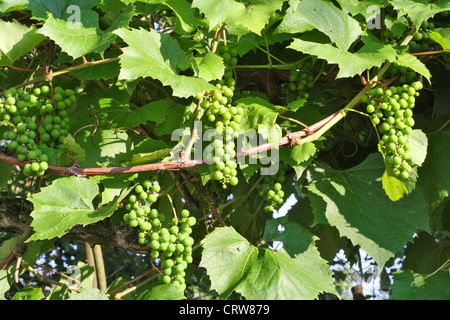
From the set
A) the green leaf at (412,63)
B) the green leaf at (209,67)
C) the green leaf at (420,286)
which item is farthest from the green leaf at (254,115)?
the green leaf at (420,286)

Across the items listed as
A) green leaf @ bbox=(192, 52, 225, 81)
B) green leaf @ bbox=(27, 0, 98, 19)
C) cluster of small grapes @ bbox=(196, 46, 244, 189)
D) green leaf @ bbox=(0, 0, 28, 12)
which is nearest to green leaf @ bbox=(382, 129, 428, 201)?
cluster of small grapes @ bbox=(196, 46, 244, 189)

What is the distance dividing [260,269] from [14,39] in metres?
1.15

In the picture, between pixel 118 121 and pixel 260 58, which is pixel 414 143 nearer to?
pixel 260 58

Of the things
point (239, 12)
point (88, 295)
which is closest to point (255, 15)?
point (239, 12)

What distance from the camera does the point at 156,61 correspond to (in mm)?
1613

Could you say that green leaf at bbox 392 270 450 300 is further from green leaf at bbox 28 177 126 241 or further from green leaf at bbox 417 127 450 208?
green leaf at bbox 28 177 126 241

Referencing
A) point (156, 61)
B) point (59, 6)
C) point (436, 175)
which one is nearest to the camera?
point (156, 61)

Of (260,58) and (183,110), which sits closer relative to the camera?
(183,110)

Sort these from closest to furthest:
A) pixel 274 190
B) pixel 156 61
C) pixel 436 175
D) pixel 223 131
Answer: pixel 156 61, pixel 223 131, pixel 274 190, pixel 436 175

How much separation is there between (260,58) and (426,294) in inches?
45.6

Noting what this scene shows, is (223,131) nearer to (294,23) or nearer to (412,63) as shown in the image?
(294,23)

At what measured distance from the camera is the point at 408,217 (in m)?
1.88

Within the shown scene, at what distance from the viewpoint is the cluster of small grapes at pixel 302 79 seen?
2.00 meters
